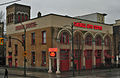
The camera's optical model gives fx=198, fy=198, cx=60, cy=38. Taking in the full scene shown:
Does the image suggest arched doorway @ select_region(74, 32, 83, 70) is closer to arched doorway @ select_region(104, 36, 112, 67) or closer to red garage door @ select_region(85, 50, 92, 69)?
red garage door @ select_region(85, 50, 92, 69)

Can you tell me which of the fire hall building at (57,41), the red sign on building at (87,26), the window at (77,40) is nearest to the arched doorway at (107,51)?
the fire hall building at (57,41)

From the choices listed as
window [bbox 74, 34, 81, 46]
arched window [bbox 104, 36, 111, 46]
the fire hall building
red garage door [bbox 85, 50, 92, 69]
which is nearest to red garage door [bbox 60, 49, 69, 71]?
the fire hall building

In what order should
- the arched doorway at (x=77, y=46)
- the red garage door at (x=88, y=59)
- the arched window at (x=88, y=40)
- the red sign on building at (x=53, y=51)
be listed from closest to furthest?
the red sign on building at (x=53, y=51) → the arched doorway at (x=77, y=46) → the red garage door at (x=88, y=59) → the arched window at (x=88, y=40)

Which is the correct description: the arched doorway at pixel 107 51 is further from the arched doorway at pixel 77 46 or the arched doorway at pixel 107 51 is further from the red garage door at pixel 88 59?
the arched doorway at pixel 77 46

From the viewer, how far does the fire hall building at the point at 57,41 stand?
121ft

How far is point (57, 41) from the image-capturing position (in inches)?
1447

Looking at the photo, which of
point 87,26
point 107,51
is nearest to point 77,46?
point 87,26

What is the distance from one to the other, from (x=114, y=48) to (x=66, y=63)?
2045 centimetres

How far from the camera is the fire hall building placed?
121 feet

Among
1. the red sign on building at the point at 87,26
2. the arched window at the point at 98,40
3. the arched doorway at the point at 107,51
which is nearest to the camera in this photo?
the red sign on building at the point at 87,26

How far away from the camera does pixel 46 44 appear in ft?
122

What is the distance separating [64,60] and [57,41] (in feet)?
13.5

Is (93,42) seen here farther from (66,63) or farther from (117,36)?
(117,36)

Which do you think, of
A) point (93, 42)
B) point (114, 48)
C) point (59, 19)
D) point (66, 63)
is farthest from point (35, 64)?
point (114, 48)
